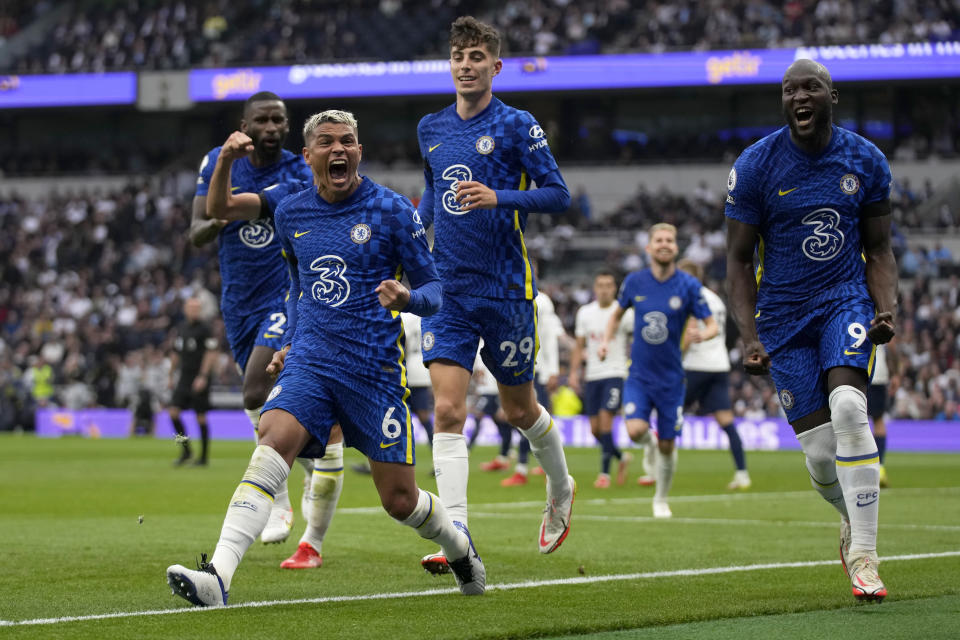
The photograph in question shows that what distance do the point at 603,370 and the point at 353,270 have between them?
10308 millimetres

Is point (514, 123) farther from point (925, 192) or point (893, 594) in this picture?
point (925, 192)

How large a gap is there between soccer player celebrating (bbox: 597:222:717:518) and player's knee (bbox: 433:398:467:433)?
17.5 feet

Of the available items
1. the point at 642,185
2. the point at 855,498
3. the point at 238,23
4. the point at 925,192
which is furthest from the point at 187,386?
the point at 238,23

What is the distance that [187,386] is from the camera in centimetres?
1978

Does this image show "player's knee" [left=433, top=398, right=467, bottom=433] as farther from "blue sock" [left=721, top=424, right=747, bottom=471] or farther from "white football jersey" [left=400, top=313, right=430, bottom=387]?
"white football jersey" [left=400, top=313, right=430, bottom=387]

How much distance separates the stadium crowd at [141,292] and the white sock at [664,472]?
15.3 m

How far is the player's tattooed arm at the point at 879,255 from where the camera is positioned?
6.46 meters

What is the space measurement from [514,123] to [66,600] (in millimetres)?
3325

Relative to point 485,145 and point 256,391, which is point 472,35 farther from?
point 256,391

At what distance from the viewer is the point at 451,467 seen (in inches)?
281

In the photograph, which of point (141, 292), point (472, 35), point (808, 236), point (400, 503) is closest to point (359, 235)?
point (400, 503)

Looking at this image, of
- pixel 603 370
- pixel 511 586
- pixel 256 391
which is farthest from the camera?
pixel 603 370

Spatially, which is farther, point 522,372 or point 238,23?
point 238,23

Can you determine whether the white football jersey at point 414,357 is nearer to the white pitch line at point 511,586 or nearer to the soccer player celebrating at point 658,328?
the soccer player celebrating at point 658,328
